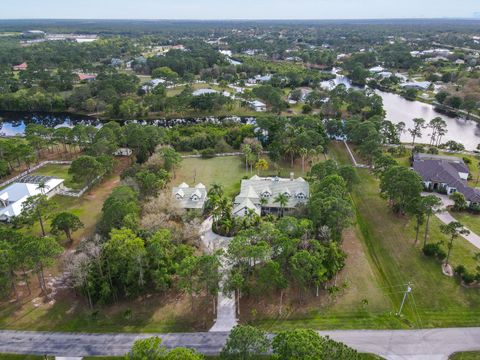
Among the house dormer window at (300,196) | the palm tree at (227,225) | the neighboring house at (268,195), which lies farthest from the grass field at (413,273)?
the palm tree at (227,225)

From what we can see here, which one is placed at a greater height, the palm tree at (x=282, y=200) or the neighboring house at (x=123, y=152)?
the palm tree at (x=282, y=200)

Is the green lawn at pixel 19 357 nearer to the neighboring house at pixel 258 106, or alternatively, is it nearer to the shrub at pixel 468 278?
the shrub at pixel 468 278

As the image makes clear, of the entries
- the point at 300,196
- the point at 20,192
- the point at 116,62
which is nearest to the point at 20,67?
the point at 116,62

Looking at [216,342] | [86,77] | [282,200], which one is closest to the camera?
[216,342]

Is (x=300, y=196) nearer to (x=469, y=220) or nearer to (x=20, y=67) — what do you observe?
(x=469, y=220)

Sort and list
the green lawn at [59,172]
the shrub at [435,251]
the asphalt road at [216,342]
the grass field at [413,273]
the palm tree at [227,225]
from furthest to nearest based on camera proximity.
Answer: the green lawn at [59,172], the palm tree at [227,225], the shrub at [435,251], the grass field at [413,273], the asphalt road at [216,342]

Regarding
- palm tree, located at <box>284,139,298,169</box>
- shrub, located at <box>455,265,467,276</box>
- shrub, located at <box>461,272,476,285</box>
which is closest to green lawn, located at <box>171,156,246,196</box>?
palm tree, located at <box>284,139,298,169</box>

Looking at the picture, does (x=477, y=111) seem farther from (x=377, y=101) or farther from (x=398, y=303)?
(x=398, y=303)
